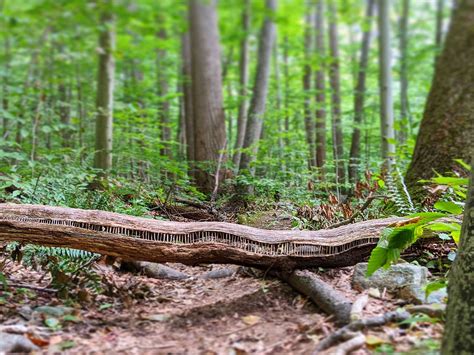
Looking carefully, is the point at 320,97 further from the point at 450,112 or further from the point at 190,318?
the point at 190,318

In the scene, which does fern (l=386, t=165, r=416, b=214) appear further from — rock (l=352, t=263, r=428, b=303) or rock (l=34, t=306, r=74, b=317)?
rock (l=34, t=306, r=74, b=317)

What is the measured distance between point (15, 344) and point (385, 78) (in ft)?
25.8

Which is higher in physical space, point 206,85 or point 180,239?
point 206,85

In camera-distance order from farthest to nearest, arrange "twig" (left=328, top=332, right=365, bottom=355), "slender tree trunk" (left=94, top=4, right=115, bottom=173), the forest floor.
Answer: "slender tree trunk" (left=94, top=4, right=115, bottom=173), the forest floor, "twig" (left=328, top=332, right=365, bottom=355)

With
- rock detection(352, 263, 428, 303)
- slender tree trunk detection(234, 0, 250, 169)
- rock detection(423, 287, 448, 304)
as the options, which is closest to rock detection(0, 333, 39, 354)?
rock detection(352, 263, 428, 303)

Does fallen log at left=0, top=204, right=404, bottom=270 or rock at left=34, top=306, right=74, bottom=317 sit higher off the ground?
fallen log at left=0, top=204, right=404, bottom=270

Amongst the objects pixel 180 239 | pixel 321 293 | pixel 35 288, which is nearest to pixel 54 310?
pixel 35 288

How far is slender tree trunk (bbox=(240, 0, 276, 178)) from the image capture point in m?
8.58

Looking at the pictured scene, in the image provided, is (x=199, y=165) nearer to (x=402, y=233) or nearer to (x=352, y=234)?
(x=352, y=234)

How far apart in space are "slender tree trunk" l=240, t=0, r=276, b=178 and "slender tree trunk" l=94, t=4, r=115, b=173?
2577 millimetres

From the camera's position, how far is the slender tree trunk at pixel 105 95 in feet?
24.6

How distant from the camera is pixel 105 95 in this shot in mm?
7984

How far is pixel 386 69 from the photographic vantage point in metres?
8.39

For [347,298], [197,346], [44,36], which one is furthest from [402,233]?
[44,36]
